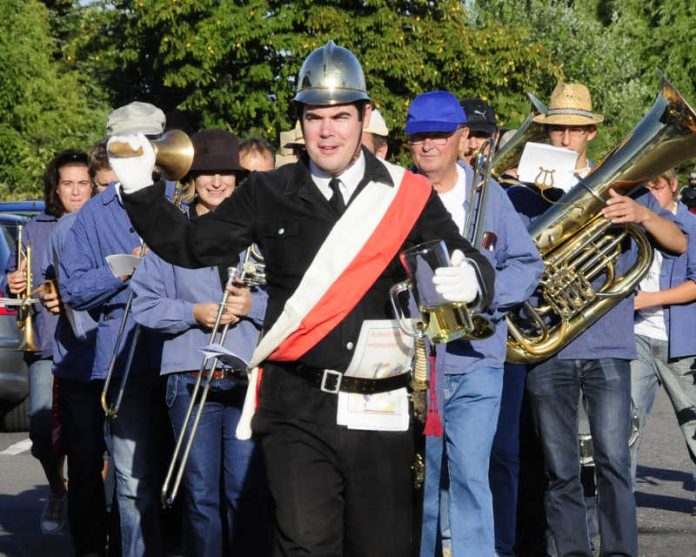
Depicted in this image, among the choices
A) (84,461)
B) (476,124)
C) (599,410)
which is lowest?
(84,461)

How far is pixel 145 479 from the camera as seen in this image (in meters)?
7.40

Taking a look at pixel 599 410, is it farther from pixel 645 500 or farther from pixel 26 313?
pixel 26 313

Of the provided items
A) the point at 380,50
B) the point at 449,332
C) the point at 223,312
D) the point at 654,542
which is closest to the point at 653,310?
the point at 654,542

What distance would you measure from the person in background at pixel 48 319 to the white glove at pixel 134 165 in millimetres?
3488

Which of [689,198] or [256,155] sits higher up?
[689,198]

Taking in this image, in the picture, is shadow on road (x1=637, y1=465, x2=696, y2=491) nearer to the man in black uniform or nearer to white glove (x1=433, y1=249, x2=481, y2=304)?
the man in black uniform

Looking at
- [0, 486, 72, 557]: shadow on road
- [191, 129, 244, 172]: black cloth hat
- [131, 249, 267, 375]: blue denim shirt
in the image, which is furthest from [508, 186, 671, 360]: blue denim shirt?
[0, 486, 72, 557]: shadow on road

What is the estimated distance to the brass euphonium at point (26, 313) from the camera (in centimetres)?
862

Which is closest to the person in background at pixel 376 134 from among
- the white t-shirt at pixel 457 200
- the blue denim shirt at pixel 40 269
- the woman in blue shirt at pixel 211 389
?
the white t-shirt at pixel 457 200

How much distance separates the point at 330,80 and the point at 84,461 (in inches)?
123

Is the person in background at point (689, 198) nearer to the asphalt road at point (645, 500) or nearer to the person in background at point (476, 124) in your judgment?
the asphalt road at point (645, 500)

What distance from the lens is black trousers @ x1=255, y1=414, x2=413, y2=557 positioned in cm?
542

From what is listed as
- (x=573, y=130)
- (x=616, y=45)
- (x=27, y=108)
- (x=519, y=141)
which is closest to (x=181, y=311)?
(x=573, y=130)

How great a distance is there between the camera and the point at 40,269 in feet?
29.0
